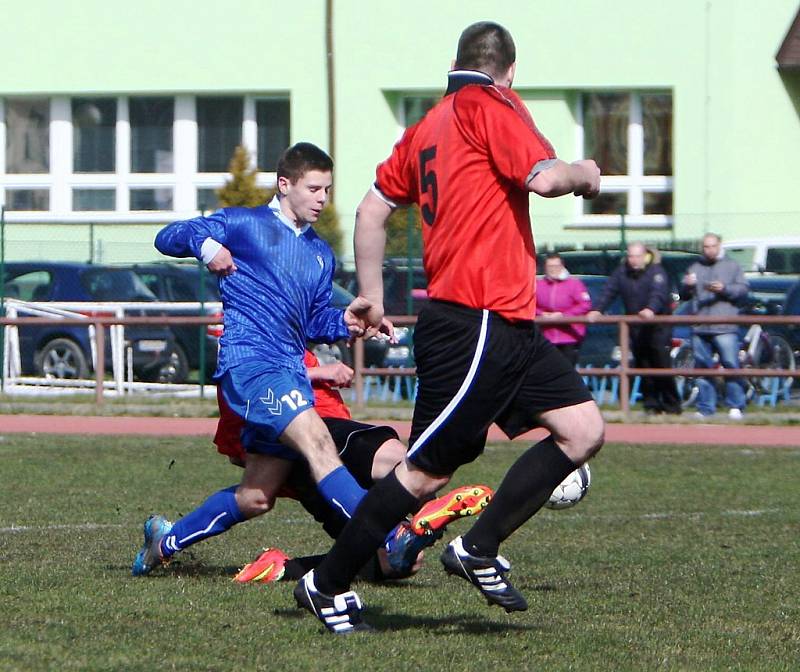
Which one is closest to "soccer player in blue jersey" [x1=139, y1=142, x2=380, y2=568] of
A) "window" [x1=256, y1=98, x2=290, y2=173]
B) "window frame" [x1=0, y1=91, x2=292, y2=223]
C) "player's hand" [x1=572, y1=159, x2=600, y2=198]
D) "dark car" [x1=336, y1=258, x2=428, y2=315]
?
"player's hand" [x1=572, y1=159, x2=600, y2=198]

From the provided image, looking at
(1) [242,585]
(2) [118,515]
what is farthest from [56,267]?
(1) [242,585]

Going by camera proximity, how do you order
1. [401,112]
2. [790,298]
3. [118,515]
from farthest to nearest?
1. [401,112]
2. [790,298]
3. [118,515]

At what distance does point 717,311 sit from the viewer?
16203mm

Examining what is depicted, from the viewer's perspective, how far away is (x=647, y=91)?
25109mm

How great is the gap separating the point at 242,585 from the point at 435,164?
6.86 feet

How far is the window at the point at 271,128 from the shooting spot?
1052 inches

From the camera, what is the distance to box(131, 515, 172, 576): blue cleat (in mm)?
6512

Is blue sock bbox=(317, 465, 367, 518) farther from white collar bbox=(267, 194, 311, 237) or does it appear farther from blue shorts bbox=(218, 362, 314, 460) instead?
white collar bbox=(267, 194, 311, 237)

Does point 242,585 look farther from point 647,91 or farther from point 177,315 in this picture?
point 647,91

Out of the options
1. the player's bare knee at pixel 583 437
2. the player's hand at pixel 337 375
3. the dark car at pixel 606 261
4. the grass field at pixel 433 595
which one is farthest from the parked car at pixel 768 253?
the player's bare knee at pixel 583 437

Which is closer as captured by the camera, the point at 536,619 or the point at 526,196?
the point at 526,196

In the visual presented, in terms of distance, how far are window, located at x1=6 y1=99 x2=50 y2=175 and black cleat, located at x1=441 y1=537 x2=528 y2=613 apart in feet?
77.7

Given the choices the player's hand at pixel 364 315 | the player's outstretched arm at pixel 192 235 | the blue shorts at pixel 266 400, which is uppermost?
the player's outstretched arm at pixel 192 235

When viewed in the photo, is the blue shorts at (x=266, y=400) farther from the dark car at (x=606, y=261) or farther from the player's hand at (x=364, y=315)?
the dark car at (x=606, y=261)
